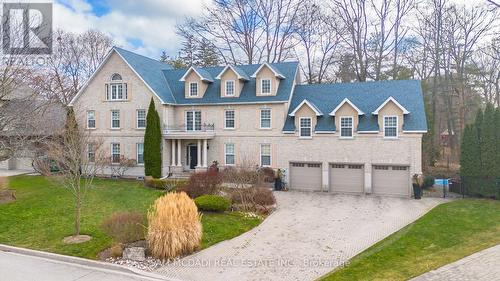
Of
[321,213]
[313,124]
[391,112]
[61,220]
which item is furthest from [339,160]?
[61,220]

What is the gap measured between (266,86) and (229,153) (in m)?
6.24

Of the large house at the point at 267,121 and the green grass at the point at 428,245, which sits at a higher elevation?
the large house at the point at 267,121

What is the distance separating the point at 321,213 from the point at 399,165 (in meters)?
8.12

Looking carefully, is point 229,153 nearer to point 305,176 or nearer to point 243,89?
point 243,89

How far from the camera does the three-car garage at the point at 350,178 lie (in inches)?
907

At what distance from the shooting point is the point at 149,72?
30.2m

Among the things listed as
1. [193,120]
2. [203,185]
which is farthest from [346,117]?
[193,120]

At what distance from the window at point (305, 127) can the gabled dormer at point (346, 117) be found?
1.77 m

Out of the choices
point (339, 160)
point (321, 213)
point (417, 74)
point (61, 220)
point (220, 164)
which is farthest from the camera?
point (417, 74)

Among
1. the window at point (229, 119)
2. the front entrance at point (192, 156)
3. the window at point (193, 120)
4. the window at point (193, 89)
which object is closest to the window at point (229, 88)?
the window at point (229, 119)

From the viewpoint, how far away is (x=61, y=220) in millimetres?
16297

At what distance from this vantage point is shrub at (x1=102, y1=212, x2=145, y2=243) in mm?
12234

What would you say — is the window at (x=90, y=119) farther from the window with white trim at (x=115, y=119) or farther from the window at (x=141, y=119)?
the window at (x=141, y=119)

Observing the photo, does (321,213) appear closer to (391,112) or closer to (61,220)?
(391,112)
